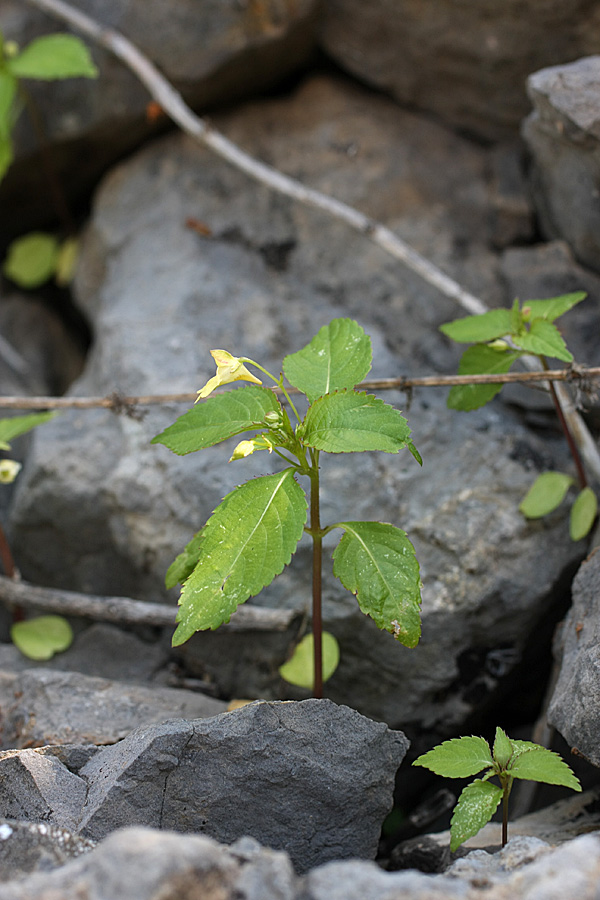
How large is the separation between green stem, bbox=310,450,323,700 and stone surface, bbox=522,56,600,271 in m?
1.61

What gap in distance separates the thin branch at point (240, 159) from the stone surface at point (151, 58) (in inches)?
3.2

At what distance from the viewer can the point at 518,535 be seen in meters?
2.52

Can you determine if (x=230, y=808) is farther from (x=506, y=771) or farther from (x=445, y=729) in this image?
(x=445, y=729)

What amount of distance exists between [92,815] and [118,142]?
3.31 meters

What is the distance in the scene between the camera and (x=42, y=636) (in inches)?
106

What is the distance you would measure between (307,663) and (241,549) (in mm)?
723

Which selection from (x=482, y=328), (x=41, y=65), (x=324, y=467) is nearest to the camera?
(x=482, y=328)

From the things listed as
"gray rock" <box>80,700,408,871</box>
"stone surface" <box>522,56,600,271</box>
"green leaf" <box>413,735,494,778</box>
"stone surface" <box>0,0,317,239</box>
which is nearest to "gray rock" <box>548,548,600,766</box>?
"green leaf" <box>413,735,494,778</box>

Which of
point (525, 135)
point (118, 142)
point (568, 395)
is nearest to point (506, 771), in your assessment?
point (568, 395)

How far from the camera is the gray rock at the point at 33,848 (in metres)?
1.39

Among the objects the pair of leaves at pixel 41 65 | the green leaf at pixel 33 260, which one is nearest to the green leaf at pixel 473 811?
the pair of leaves at pixel 41 65

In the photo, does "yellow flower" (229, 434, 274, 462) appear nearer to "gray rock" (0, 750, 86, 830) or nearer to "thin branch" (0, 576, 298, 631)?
"thin branch" (0, 576, 298, 631)

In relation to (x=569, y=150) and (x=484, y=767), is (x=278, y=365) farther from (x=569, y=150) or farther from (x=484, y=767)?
(x=484, y=767)

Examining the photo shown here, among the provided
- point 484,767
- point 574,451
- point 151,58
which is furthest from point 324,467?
point 151,58
